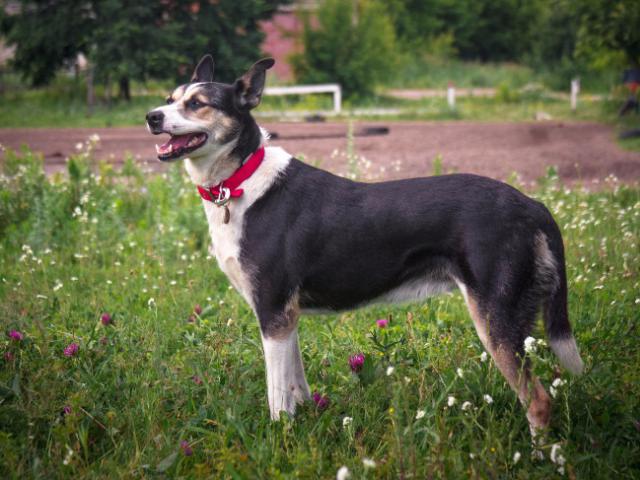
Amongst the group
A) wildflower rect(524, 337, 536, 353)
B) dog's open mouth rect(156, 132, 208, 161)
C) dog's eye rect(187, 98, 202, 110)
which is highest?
dog's eye rect(187, 98, 202, 110)

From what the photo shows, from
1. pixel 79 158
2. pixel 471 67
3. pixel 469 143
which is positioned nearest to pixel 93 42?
pixel 469 143

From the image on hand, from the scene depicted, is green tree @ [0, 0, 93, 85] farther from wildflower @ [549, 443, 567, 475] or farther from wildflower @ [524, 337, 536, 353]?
wildflower @ [549, 443, 567, 475]

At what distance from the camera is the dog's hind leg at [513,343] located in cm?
335

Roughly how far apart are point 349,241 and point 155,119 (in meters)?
1.23

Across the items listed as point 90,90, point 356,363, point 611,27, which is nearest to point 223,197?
point 356,363

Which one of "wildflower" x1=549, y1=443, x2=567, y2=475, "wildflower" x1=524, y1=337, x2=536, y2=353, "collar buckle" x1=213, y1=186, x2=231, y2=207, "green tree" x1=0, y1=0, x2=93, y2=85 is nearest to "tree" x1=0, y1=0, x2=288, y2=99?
"green tree" x1=0, y1=0, x2=93, y2=85

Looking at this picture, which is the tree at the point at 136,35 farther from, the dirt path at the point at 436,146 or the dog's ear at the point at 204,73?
the dog's ear at the point at 204,73

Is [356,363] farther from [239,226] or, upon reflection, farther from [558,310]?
[558,310]

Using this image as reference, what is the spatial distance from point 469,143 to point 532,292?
33.9ft

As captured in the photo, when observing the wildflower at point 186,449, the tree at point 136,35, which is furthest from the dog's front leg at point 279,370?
the tree at point 136,35

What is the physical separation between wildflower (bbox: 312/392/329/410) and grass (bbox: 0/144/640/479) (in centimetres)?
4

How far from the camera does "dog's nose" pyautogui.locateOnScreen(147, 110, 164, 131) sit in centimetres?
378

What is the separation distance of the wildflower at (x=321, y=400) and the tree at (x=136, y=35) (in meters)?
14.4

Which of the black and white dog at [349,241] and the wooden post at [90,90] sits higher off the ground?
the black and white dog at [349,241]
